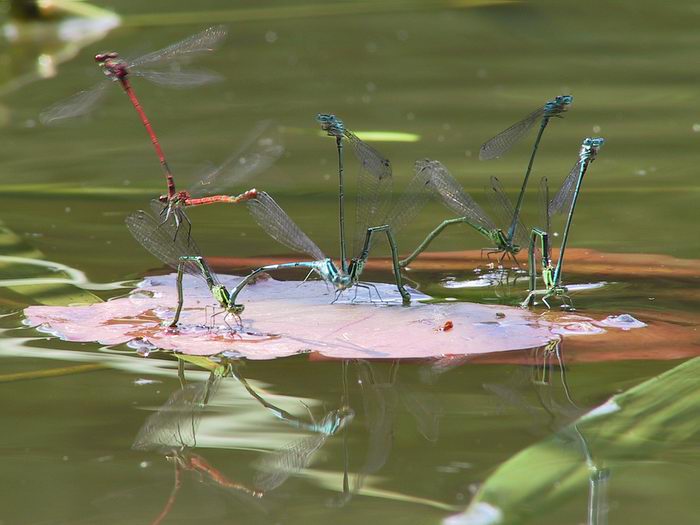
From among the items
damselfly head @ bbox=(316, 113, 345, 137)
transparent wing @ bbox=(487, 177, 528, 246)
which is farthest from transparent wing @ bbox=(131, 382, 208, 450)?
transparent wing @ bbox=(487, 177, 528, 246)

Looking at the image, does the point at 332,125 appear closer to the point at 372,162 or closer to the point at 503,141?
the point at 372,162

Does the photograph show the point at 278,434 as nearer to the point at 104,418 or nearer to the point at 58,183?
the point at 104,418

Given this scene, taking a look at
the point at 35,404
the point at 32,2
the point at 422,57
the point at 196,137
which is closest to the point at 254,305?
the point at 35,404

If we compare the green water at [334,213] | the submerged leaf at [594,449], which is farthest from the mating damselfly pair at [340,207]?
the submerged leaf at [594,449]

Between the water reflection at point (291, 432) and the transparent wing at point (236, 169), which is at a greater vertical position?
the transparent wing at point (236, 169)

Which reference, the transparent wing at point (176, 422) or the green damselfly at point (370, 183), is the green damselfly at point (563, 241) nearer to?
the green damselfly at point (370, 183)

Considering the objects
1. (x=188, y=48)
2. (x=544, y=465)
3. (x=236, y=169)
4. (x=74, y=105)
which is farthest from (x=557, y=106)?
(x=544, y=465)
